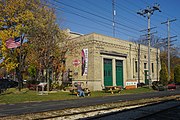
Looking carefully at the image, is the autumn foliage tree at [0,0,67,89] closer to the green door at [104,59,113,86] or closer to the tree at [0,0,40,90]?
the tree at [0,0,40,90]

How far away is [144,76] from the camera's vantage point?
4556 cm

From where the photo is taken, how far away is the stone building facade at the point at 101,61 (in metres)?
33.1

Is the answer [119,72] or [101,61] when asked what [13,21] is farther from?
[119,72]

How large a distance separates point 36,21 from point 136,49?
836 inches

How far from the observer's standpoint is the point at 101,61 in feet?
112

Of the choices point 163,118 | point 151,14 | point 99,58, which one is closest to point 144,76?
point 151,14

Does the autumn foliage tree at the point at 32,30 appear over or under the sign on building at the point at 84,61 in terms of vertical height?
over

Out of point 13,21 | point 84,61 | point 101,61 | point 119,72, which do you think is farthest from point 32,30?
point 119,72

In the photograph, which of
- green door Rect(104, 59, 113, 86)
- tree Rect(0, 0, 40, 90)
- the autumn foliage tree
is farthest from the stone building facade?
tree Rect(0, 0, 40, 90)

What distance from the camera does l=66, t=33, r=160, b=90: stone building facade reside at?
108ft

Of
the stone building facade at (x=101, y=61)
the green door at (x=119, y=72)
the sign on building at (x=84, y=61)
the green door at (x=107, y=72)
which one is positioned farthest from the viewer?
the green door at (x=119, y=72)

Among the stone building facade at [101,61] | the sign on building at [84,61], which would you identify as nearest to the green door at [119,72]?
the stone building facade at [101,61]

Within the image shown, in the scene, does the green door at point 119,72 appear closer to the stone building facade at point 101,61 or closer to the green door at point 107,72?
the stone building facade at point 101,61

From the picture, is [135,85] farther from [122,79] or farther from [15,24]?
[15,24]
